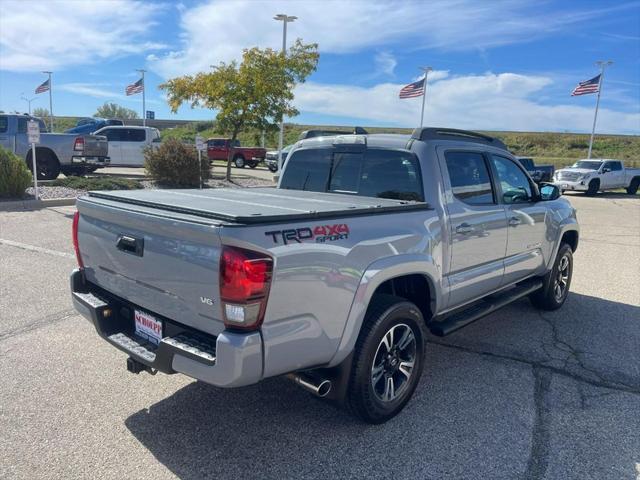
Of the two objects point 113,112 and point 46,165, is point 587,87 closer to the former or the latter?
point 46,165

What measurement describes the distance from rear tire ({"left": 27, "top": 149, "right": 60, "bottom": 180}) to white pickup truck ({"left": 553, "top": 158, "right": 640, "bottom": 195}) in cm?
2141

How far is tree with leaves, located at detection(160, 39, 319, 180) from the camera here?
18656 mm

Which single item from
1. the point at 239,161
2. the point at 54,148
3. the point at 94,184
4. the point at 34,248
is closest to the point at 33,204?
the point at 94,184

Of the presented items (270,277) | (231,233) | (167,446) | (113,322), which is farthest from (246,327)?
(113,322)

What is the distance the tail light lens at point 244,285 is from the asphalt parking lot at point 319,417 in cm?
95

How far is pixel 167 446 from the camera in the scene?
292cm

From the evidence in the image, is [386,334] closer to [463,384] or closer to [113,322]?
[463,384]

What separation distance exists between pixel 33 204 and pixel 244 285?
11247 mm

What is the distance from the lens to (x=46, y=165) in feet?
51.6

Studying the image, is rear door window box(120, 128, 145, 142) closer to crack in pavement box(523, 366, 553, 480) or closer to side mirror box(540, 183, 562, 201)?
side mirror box(540, 183, 562, 201)

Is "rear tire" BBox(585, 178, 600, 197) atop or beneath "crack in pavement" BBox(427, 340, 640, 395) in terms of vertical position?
atop

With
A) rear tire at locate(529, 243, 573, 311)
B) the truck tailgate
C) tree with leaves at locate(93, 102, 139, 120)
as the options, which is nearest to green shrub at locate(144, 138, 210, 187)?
rear tire at locate(529, 243, 573, 311)

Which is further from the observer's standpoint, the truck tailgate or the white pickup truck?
Answer: the white pickup truck

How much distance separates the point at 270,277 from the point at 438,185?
1863mm
